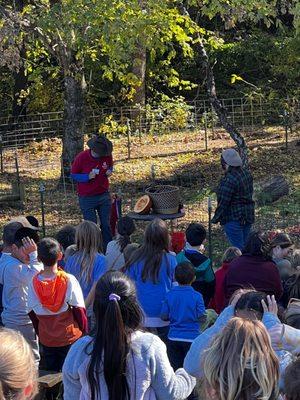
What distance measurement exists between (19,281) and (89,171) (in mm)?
4694

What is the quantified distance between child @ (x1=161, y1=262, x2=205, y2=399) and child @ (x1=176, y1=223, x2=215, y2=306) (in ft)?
2.14

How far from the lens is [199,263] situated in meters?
6.77

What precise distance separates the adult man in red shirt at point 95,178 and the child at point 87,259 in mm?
4289

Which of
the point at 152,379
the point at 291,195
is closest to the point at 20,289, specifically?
the point at 152,379

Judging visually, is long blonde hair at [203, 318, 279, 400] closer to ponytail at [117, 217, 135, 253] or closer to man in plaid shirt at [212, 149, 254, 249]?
ponytail at [117, 217, 135, 253]

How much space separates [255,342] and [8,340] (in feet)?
3.56

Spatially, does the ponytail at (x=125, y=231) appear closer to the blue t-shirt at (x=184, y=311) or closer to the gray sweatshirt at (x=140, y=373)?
the blue t-shirt at (x=184, y=311)

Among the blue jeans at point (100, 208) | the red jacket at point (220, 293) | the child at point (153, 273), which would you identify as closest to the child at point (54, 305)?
the child at point (153, 273)

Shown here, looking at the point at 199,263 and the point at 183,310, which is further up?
the point at 199,263

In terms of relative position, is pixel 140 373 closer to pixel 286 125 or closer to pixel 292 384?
pixel 292 384

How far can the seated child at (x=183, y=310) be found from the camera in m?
5.93

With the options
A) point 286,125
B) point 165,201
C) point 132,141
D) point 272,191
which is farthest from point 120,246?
point 132,141

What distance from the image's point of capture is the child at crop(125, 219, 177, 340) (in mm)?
6340

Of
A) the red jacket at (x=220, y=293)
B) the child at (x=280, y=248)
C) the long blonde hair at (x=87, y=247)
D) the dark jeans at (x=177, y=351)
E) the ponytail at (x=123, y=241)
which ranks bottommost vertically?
the dark jeans at (x=177, y=351)
